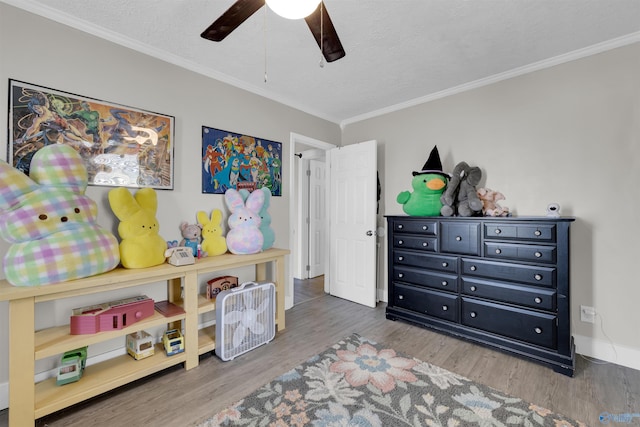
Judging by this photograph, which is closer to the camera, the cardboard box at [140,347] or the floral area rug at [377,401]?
the floral area rug at [377,401]

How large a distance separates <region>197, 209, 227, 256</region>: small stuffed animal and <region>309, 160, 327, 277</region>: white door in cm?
228

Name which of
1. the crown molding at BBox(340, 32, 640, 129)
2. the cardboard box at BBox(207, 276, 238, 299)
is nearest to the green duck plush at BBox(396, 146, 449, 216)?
the crown molding at BBox(340, 32, 640, 129)

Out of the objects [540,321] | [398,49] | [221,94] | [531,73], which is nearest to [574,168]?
[531,73]

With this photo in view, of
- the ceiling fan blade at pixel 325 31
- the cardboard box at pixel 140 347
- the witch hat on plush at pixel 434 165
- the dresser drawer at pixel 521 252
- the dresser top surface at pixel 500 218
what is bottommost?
the cardboard box at pixel 140 347

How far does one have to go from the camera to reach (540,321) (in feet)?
6.77

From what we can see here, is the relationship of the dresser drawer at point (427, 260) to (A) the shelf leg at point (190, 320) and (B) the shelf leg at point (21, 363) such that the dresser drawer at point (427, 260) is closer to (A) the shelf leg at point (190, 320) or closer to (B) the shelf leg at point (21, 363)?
(A) the shelf leg at point (190, 320)

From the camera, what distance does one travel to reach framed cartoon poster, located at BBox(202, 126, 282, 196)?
2531mm

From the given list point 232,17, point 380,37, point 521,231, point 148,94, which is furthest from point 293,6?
point 521,231

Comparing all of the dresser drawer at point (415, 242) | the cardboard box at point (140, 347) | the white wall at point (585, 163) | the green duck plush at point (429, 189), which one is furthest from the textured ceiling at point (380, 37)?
the cardboard box at point (140, 347)

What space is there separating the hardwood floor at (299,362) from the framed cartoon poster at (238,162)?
1.49m

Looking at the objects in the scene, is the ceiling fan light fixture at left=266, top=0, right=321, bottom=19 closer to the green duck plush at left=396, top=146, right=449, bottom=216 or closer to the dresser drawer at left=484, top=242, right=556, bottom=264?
the green duck plush at left=396, top=146, right=449, bottom=216

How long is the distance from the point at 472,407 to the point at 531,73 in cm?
272

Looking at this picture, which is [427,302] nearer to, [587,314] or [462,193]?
[462,193]

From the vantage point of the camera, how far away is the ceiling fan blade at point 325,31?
1.27 metres
